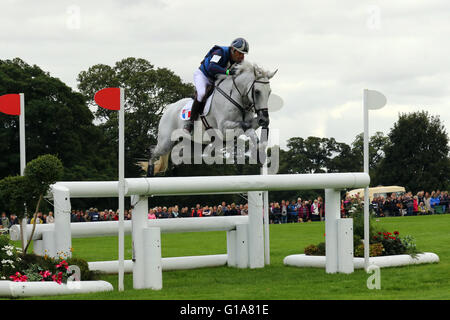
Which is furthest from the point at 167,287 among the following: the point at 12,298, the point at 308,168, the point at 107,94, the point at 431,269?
the point at 308,168

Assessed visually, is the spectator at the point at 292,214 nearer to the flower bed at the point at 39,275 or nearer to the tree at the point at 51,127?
the tree at the point at 51,127

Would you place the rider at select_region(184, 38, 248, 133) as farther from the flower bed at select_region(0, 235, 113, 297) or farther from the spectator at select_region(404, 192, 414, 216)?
the spectator at select_region(404, 192, 414, 216)

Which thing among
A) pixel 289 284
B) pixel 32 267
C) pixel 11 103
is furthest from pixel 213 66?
pixel 32 267

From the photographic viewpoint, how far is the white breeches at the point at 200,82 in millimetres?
11156

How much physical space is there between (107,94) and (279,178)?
267 cm

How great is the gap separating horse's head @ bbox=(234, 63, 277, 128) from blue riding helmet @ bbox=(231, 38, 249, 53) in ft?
0.79

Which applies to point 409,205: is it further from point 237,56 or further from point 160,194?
point 160,194

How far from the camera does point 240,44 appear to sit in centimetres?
1070

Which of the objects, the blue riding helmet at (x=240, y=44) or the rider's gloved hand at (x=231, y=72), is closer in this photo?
the blue riding helmet at (x=240, y=44)

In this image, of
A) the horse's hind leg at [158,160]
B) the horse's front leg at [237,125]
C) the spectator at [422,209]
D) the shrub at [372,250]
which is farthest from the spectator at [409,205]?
the horse's front leg at [237,125]

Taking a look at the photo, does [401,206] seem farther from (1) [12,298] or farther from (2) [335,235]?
(1) [12,298]

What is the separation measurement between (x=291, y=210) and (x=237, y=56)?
17.8m

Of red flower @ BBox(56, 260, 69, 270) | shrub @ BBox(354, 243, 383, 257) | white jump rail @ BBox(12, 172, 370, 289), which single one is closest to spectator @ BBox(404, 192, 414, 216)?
shrub @ BBox(354, 243, 383, 257)

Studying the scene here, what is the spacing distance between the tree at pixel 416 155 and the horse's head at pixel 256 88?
4210 cm
